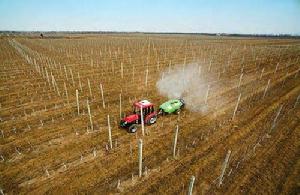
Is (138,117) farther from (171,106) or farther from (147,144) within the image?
(171,106)

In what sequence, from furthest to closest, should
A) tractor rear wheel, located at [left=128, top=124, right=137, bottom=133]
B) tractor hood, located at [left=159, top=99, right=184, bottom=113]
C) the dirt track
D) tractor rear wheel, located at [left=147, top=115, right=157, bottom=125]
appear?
tractor hood, located at [left=159, top=99, right=184, bottom=113] → tractor rear wheel, located at [left=147, top=115, right=157, bottom=125] → tractor rear wheel, located at [left=128, top=124, right=137, bottom=133] → the dirt track

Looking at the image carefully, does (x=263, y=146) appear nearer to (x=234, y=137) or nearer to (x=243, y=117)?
(x=234, y=137)

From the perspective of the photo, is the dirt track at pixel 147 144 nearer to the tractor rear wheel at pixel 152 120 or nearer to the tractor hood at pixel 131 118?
the tractor rear wheel at pixel 152 120

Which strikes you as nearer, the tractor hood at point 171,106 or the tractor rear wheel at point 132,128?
the tractor rear wheel at point 132,128

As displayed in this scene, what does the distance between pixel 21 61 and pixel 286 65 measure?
153 feet

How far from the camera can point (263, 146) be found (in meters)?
13.9

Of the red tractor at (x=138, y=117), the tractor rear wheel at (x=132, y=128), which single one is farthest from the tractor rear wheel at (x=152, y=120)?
the tractor rear wheel at (x=132, y=128)

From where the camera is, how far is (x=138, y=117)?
15.8 meters

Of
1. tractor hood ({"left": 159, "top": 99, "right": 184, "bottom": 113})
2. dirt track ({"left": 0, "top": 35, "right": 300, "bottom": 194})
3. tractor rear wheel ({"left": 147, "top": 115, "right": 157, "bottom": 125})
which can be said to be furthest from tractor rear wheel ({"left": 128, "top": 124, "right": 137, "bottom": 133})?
tractor hood ({"left": 159, "top": 99, "right": 184, "bottom": 113})

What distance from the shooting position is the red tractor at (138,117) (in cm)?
1535

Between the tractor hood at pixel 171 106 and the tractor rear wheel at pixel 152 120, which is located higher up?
the tractor hood at pixel 171 106

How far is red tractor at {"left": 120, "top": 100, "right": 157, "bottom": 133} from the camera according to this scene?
15350 mm

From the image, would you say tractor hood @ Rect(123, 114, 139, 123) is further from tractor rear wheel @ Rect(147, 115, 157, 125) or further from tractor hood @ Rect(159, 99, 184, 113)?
tractor hood @ Rect(159, 99, 184, 113)

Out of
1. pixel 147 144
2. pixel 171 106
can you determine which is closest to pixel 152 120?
pixel 171 106
